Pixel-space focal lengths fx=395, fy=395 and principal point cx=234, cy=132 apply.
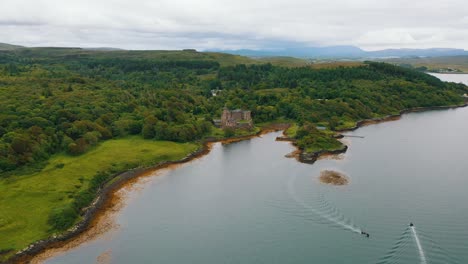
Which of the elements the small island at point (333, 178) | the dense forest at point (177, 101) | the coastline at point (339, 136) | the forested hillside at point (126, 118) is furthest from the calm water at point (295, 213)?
the dense forest at point (177, 101)

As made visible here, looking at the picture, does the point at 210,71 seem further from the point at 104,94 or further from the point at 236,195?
the point at 236,195

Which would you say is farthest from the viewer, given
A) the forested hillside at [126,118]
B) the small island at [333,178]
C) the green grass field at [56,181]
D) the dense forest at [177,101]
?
the dense forest at [177,101]

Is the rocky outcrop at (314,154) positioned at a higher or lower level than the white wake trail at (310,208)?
lower

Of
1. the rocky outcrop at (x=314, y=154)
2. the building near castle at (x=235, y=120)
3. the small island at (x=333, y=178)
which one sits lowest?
the rocky outcrop at (x=314, y=154)

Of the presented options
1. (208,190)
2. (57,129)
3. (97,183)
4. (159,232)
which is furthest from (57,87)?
(159,232)

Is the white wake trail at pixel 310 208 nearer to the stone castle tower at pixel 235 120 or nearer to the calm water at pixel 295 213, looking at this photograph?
the calm water at pixel 295 213

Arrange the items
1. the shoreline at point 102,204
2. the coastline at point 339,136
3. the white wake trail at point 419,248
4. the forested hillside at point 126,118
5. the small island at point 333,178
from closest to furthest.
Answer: the white wake trail at point 419,248 → the shoreline at point 102,204 → the forested hillside at point 126,118 → the small island at point 333,178 → the coastline at point 339,136

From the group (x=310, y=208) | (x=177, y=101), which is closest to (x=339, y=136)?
(x=310, y=208)
